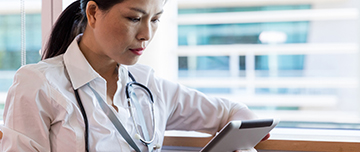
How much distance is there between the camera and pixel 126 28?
3.05 ft

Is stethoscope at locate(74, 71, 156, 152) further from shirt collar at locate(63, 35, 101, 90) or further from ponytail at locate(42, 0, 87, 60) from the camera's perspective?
ponytail at locate(42, 0, 87, 60)

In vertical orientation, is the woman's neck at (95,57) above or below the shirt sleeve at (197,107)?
above

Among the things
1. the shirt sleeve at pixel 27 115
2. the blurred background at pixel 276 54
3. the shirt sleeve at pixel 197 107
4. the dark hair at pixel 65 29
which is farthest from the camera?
the blurred background at pixel 276 54

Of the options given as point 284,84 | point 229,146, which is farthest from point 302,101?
point 229,146

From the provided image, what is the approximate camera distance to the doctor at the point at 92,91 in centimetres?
88

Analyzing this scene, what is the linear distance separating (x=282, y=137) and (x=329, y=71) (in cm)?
171

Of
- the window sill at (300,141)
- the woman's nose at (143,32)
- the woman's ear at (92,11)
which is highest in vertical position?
the woman's ear at (92,11)

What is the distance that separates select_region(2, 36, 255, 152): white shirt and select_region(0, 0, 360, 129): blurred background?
142 centimetres

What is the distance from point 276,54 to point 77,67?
2016 mm

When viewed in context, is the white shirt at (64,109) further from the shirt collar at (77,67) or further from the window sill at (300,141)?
the window sill at (300,141)

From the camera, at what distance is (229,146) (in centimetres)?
96

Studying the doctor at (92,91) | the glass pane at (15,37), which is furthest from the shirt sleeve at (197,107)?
the glass pane at (15,37)

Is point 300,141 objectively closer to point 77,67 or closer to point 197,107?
point 197,107

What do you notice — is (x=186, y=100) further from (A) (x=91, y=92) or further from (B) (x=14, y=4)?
(B) (x=14, y=4)
